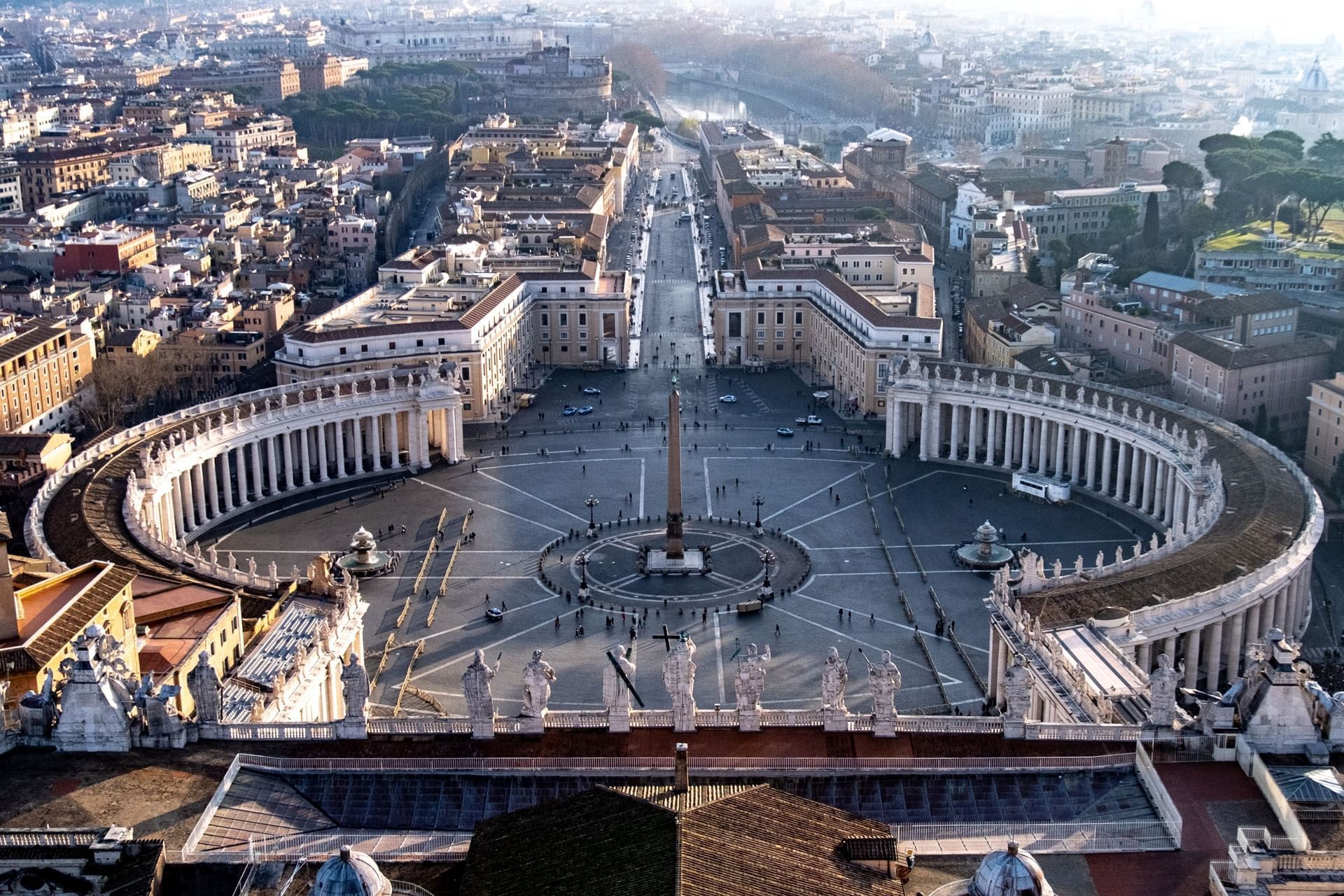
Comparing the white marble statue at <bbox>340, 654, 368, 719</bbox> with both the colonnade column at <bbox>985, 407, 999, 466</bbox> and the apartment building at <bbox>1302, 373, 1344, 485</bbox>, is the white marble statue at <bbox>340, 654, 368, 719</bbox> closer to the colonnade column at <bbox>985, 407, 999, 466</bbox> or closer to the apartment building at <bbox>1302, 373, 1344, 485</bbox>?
the colonnade column at <bbox>985, 407, 999, 466</bbox>

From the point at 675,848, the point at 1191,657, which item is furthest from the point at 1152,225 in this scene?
the point at 675,848

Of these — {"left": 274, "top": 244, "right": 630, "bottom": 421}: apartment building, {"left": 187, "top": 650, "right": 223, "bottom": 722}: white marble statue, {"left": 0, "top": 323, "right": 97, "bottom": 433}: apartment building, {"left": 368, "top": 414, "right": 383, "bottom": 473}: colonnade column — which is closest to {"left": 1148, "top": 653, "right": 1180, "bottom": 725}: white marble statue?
{"left": 187, "top": 650, "right": 223, "bottom": 722}: white marble statue

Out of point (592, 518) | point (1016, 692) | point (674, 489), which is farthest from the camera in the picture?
point (592, 518)

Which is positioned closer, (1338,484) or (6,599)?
(6,599)

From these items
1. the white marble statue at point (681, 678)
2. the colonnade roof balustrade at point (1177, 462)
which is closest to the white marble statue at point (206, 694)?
the white marble statue at point (681, 678)

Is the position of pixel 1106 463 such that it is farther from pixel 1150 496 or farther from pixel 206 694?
pixel 206 694

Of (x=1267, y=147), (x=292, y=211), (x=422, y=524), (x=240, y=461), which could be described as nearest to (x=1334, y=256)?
(x=1267, y=147)
